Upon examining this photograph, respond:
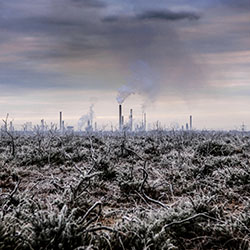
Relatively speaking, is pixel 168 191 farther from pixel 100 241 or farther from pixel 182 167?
pixel 100 241

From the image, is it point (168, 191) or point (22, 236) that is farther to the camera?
point (168, 191)

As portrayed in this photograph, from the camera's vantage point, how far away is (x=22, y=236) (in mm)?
2939

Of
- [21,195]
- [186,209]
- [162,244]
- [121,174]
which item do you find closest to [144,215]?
[186,209]

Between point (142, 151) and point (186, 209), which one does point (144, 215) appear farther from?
point (142, 151)

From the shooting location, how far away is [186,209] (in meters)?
4.22

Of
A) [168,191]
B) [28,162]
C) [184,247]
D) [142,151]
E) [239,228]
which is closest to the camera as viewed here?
[184,247]

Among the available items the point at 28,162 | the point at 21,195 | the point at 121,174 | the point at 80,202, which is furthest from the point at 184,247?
the point at 28,162

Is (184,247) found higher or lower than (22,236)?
lower

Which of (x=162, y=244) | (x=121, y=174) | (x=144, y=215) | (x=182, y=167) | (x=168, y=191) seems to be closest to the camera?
(x=162, y=244)

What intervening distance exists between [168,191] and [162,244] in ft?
11.2

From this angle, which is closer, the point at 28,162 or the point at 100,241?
the point at 100,241

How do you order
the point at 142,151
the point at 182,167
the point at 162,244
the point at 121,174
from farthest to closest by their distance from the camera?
the point at 142,151
the point at 182,167
the point at 121,174
the point at 162,244

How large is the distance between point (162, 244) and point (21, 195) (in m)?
2.42

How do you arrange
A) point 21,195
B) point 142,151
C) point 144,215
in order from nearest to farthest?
point 144,215, point 21,195, point 142,151
